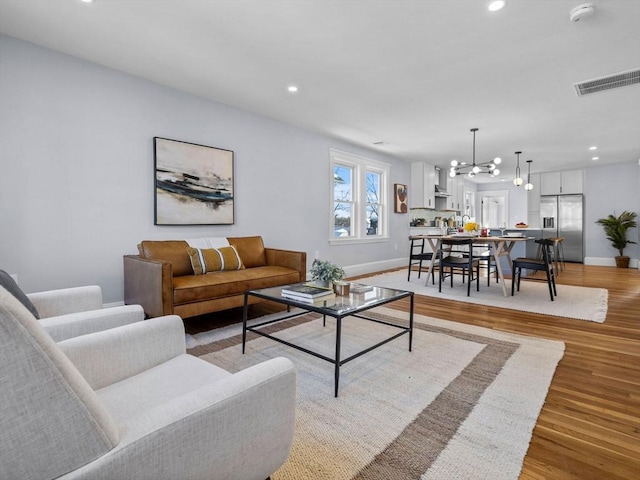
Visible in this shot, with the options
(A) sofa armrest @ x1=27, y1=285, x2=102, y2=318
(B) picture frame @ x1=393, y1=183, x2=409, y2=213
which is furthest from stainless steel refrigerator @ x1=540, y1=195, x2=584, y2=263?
(A) sofa armrest @ x1=27, y1=285, x2=102, y2=318

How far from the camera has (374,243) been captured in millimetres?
6848

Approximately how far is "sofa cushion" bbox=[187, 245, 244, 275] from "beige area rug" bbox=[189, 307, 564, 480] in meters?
0.70

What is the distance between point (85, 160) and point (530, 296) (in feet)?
17.9

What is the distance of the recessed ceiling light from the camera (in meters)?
2.27

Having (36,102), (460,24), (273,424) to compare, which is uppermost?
(460,24)

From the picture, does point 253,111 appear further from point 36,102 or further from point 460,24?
point 460,24

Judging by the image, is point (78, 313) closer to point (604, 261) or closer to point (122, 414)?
point (122, 414)

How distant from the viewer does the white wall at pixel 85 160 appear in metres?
2.82

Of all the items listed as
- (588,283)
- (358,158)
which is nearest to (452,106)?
(358,158)

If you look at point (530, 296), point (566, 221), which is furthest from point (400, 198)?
point (566, 221)

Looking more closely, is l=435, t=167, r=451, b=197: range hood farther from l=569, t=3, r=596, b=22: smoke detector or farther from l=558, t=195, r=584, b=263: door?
l=569, t=3, r=596, b=22: smoke detector

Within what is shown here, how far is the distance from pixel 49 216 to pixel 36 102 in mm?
994

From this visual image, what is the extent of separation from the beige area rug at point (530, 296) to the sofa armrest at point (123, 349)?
3714mm

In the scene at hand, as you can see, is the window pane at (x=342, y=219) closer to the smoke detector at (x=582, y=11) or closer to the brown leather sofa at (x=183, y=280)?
the brown leather sofa at (x=183, y=280)
